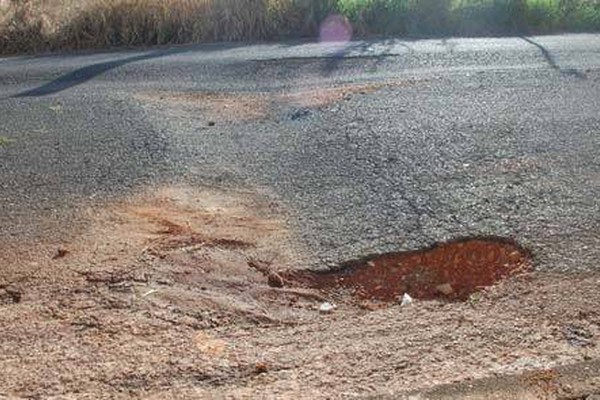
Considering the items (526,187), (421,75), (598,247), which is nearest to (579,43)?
(421,75)

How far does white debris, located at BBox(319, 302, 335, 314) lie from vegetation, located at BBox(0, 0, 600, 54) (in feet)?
28.2

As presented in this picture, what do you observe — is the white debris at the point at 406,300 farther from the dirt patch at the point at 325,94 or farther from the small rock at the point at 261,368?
the dirt patch at the point at 325,94

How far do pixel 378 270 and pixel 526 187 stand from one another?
70.8 inches

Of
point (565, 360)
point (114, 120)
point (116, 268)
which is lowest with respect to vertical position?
point (565, 360)

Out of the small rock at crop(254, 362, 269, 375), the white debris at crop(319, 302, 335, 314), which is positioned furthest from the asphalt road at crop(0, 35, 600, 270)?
the small rock at crop(254, 362, 269, 375)

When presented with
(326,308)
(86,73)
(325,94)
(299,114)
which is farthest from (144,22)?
(326,308)

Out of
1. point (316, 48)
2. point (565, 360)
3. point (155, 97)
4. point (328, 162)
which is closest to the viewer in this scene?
point (565, 360)

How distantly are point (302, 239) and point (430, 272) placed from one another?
0.98m

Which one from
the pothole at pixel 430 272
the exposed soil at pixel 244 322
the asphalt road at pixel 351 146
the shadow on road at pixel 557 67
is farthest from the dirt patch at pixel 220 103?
the shadow on road at pixel 557 67

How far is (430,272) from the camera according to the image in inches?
188

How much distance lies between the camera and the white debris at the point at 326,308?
173 inches

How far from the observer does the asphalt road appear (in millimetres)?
5340

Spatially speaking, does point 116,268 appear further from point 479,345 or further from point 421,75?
point 421,75

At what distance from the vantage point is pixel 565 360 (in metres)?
3.83
